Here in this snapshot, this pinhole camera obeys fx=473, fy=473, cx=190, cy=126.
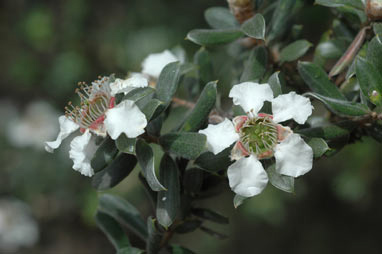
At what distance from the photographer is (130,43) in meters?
3.12

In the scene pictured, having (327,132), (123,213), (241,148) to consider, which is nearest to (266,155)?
(241,148)

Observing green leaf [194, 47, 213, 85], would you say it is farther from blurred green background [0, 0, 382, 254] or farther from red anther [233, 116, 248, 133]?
blurred green background [0, 0, 382, 254]

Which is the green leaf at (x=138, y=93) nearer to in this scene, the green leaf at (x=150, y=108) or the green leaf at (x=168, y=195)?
the green leaf at (x=150, y=108)

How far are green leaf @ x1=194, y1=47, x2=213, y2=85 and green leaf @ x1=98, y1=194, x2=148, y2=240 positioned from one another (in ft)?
1.27

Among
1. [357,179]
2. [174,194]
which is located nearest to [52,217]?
[357,179]

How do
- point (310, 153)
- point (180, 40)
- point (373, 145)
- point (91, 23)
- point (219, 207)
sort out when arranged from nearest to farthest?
point (310, 153)
point (373, 145)
point (180, 40)
point (91, 23)
point (219, 207)

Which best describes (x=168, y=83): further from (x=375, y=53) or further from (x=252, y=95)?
(x=375, y=53)

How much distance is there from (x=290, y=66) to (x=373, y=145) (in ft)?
5.56

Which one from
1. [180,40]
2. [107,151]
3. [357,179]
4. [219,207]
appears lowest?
[219,207]

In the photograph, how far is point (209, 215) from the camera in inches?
43.9

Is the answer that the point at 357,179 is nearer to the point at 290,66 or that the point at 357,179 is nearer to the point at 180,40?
the point at 180,40

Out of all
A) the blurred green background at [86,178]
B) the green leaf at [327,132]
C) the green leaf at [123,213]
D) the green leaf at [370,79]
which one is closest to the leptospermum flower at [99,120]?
the green leaf at [123,213]

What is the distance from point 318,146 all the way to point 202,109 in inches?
10.0

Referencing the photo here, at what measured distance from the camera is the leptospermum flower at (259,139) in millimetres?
870
